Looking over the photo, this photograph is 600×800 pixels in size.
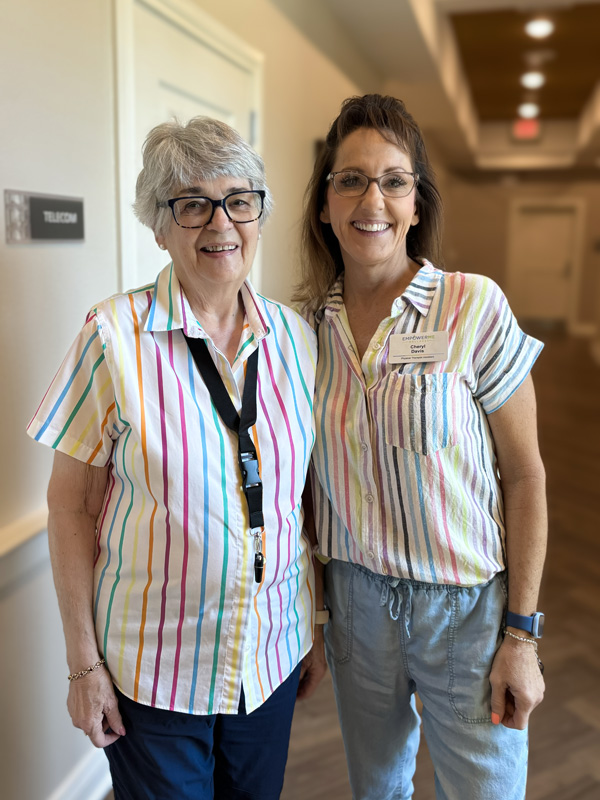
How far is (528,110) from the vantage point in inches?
374

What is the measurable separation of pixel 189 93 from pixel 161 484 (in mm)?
1834

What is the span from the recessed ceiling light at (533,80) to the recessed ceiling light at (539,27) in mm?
1758

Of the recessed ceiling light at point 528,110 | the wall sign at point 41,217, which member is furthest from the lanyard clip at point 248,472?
the recessed ceiling light at point 528,110

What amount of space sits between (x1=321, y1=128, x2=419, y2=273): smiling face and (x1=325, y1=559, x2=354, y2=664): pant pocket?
2.11ft

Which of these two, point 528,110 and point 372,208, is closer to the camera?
point 372,208

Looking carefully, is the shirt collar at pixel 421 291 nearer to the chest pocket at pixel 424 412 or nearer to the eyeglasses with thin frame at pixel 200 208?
the chest pocket at pixel 424 412

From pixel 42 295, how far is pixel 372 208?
897mm

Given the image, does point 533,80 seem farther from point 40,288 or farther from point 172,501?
point 172,501

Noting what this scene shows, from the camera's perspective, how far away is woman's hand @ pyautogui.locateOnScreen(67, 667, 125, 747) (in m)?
1.19

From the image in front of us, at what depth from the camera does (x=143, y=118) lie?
217 centimetres

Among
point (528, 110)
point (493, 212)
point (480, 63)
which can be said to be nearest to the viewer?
point (480, 63)

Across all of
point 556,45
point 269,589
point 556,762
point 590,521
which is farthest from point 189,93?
point 556,45

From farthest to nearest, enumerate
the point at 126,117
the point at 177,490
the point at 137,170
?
the point at 137,170 < the point at 126,117 < the point at 177,490

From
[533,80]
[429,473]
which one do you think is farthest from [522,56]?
[429,473]
